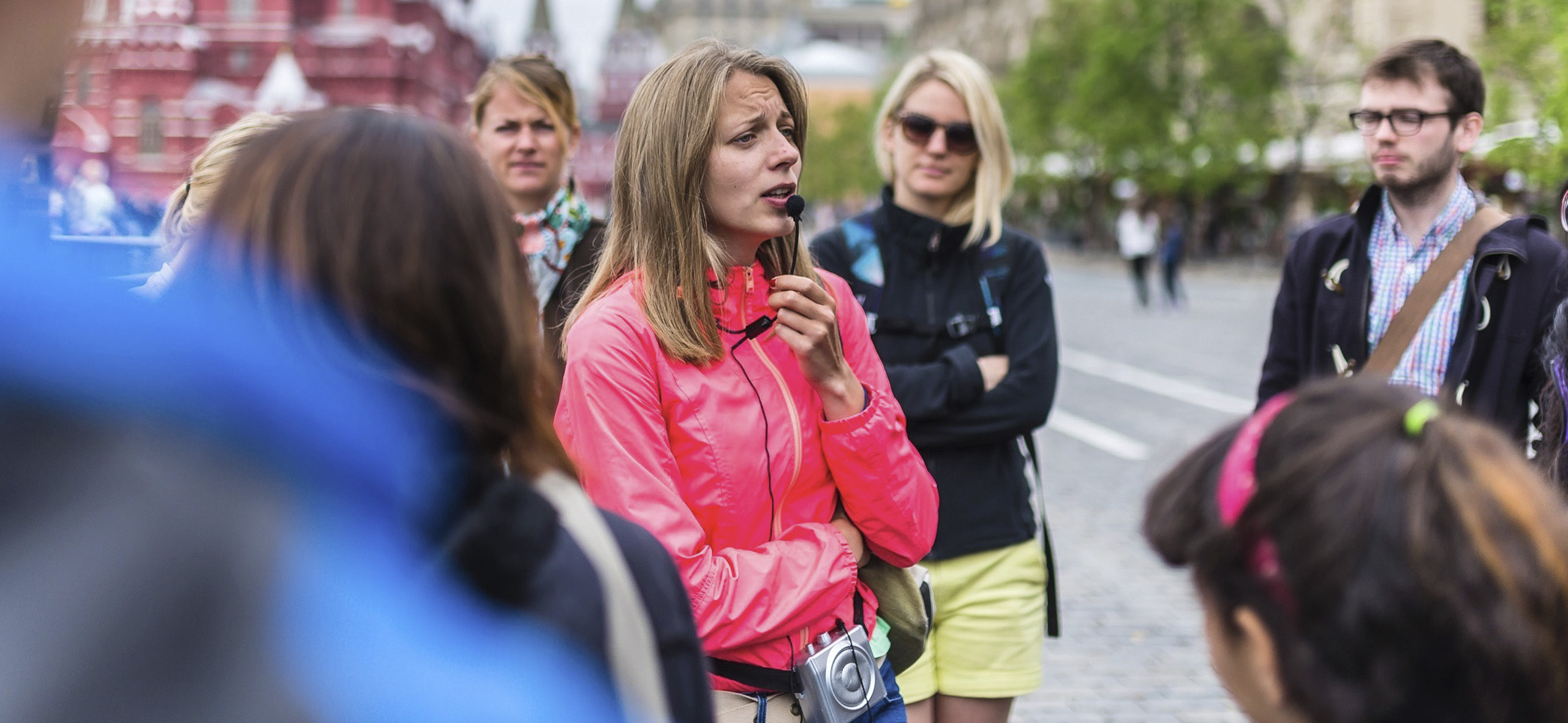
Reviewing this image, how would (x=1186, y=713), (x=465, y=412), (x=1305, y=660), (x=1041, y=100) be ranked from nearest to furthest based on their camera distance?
(x=465, y=412)
(x=1305, y=660)
(x=1186, y=713)
(x=1041, y=100)

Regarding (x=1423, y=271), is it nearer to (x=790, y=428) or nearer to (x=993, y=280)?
→ (x=993, y=280)

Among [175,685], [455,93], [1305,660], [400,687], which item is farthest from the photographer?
[455,93]

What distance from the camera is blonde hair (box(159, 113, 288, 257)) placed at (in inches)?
119

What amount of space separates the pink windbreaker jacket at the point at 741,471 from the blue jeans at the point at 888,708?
126 millimetres

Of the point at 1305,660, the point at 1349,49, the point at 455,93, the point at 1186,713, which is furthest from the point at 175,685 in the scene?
the point at 455,93

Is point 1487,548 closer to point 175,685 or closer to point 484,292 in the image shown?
point 484,292

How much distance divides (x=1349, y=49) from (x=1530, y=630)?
130 ft

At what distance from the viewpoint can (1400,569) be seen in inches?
54.3

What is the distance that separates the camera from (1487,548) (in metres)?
1.37

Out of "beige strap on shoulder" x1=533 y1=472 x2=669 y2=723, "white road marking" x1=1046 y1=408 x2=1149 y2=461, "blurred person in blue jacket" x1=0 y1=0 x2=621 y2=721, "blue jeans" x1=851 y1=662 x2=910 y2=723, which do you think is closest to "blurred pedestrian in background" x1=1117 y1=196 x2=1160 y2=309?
"white road marking" x1=1046 y1=408 x2=1149 y2=461

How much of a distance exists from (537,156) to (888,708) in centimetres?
242

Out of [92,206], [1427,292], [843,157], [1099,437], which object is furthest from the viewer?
[843,157]

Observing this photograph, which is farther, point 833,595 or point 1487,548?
point 833,595

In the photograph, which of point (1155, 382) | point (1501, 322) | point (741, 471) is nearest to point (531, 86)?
point (741, 471)
